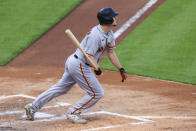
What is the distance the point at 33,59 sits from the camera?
12500 millimetres

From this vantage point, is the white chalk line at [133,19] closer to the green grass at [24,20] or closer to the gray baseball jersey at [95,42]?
the green grass at [24,20]

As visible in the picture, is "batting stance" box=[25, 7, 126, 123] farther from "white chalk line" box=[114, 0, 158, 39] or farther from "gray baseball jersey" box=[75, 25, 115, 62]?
"white chalk line" box=[114, 0, 158, 39]

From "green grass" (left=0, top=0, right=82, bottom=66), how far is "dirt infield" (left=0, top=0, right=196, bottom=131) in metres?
0.44

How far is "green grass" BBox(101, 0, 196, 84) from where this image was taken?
11163mm

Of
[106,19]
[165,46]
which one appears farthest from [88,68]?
[165,46]

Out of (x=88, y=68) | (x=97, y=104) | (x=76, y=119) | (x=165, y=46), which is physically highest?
(x=88, y=68)

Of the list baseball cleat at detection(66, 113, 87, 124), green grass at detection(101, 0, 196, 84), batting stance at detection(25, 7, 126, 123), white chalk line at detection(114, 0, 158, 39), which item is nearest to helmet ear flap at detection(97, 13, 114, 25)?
batting stance at detection(25, 7, 126, 123)

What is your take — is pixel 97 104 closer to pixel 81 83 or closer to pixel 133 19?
pixel 81 83

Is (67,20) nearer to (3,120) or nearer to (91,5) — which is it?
(91,5)

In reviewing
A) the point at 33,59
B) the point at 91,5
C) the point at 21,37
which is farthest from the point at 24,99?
the point at 91,5

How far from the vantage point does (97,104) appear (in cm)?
812

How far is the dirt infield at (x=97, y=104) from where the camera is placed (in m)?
6.62

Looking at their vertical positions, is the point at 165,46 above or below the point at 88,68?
below

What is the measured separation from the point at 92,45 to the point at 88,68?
43cm
